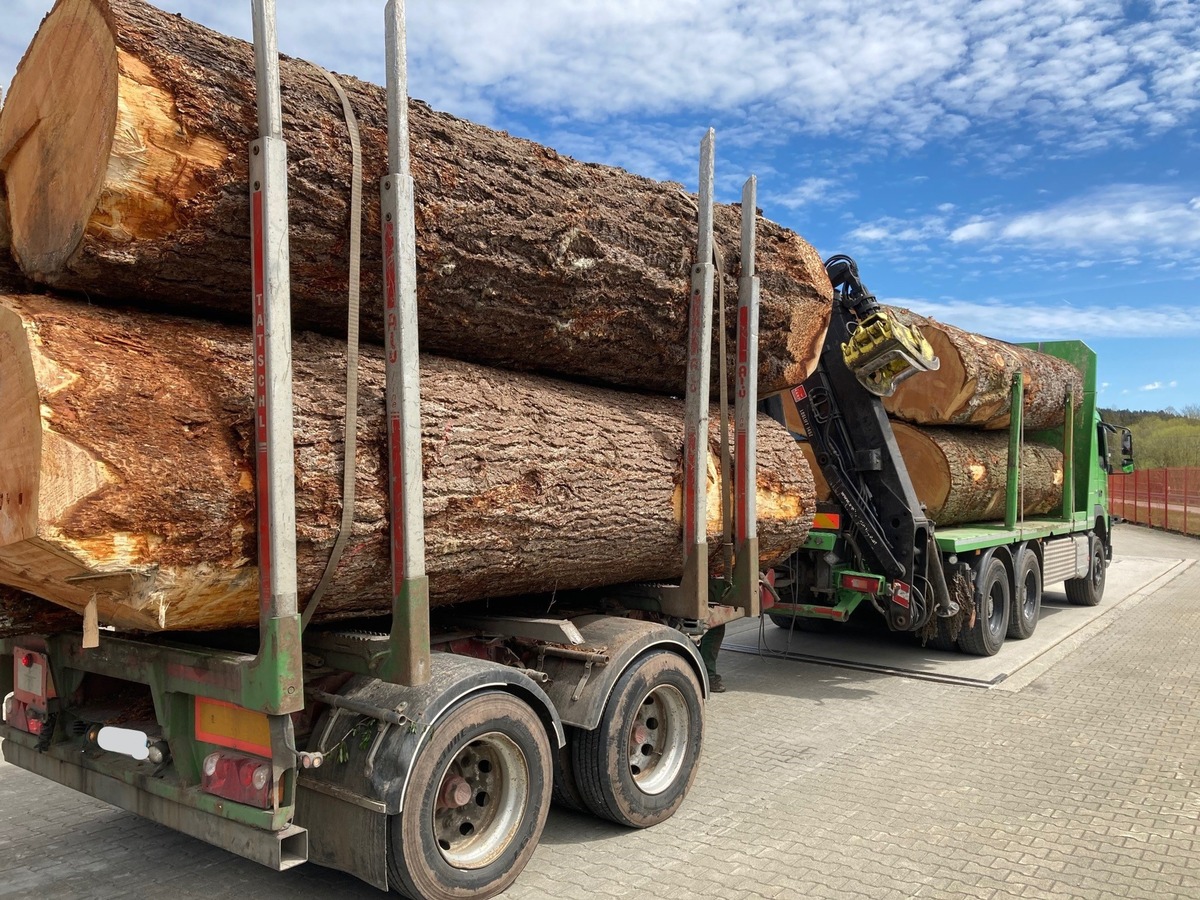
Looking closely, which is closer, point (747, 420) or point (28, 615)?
point (28, 615)

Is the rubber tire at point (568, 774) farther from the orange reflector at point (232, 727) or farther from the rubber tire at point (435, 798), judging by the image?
the orange reflector at point (232, 727)

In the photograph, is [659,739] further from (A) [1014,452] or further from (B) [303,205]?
(A) [1014,452]

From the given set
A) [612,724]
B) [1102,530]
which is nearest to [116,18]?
[612,724]

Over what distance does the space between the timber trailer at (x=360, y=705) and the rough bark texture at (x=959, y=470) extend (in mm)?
4887

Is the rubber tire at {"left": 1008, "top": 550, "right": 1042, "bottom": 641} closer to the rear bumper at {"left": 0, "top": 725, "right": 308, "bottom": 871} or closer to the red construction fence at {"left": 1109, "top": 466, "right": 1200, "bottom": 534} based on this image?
the rear bumper at {"left": 0, "top": 725, "right": 308, "bottom": 871}

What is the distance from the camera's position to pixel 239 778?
322 cm

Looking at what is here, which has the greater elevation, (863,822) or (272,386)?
(272,386)

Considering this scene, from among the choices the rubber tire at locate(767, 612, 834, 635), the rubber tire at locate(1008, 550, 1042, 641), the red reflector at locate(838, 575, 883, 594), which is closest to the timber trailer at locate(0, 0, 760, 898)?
the red reflector at locate(838, 575, 883, 594)

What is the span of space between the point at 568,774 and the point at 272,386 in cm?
242

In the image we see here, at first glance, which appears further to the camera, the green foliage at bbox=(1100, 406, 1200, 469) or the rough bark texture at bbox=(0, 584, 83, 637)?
the green foliage at bbox=(1100, 406, 1200, 469)

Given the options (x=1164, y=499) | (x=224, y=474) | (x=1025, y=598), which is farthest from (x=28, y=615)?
(x=1164, y=499)

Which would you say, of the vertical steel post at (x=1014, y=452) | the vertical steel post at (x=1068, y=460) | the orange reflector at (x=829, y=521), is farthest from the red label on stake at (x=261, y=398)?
the vertical steel post at (x=1068, y=460)

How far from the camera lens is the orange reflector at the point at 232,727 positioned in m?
3.15

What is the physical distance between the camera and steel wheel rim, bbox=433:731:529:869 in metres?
3.61
